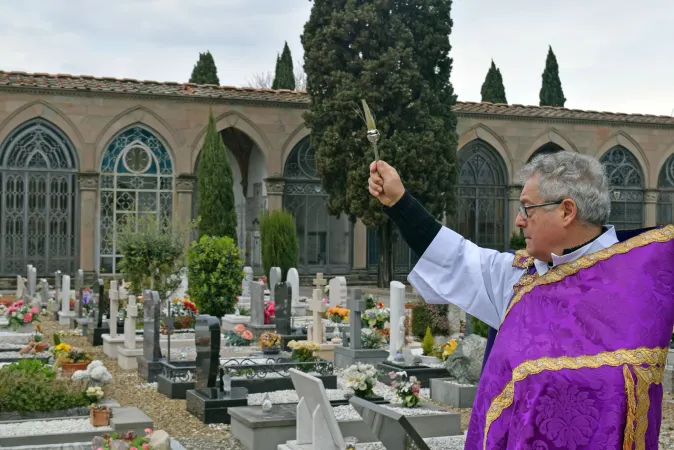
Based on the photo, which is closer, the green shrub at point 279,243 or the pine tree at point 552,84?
the green shrub at point 279,243

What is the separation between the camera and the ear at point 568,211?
2840 millimetres

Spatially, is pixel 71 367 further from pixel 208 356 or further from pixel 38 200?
pixel 38 200

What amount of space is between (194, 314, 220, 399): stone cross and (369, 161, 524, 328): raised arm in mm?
6395

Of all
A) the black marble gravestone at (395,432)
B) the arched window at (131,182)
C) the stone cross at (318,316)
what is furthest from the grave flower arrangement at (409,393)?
the arched window at (131,182)

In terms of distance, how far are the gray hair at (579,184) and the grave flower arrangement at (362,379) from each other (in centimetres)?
636

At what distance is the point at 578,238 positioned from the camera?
2.88 m

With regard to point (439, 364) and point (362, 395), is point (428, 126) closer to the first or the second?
point (439, 364)

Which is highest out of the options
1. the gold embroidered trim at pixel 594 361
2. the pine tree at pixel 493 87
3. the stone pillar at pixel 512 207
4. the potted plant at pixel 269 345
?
the pine tree at pixel 493 87

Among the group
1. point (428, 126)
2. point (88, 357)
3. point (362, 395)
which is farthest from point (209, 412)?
point (428, 126)

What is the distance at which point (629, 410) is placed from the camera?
266 centimetres

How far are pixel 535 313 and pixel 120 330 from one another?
42.0 feet

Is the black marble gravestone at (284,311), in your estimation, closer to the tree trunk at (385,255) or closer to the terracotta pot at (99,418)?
the terracotta pot at (99,418)

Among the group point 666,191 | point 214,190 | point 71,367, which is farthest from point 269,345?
point 666,191

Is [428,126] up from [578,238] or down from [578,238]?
up
